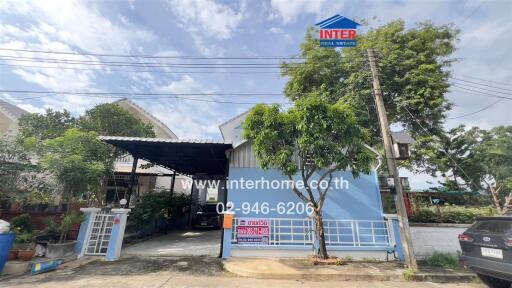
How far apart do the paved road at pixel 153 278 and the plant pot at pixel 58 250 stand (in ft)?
1.73

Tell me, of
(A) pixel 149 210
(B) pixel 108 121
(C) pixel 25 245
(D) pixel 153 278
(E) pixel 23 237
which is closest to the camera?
(D) pixel 153 278

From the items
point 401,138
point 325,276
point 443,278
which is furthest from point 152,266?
point 401,138

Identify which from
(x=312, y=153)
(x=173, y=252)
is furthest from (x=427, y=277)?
(x=173, y=252)

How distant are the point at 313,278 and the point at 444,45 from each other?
40.3ft

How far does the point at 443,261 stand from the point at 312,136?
5.25 meters

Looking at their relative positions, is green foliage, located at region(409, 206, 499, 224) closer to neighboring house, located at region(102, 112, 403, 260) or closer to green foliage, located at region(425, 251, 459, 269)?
green foliage, located at region(425, 251, 459, 269)

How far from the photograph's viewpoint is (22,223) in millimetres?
6617

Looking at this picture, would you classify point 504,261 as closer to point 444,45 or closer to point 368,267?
point 368,267

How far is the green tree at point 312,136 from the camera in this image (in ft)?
20.0

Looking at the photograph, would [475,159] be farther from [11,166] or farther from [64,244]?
[11,166]

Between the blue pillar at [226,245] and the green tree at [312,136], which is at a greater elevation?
the green tree at [312,136]

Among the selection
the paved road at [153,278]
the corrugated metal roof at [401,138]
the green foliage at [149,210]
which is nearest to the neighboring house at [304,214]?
the corrugated metal roof at [401,138]

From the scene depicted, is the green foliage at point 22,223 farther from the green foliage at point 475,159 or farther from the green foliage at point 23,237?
the green foliage at point 475,159

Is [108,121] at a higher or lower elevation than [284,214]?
higher
